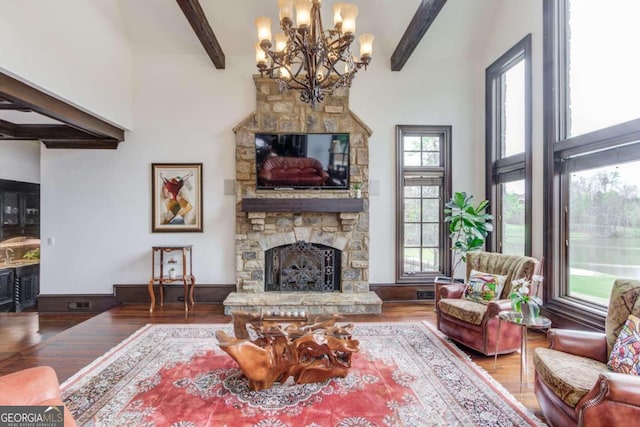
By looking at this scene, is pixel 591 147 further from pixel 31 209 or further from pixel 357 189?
pixel 31 209

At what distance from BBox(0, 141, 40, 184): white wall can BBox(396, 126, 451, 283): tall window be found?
7233mm

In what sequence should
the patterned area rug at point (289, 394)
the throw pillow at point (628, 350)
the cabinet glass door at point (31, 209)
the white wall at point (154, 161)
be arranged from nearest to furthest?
Result: the throw pillow at point (628, 350)
the patterned area rug at point (289, 394)
the white wall at point (154, 161)
the cabinet glass door at point (31, 209)

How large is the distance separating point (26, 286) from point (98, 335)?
4030 millimetres

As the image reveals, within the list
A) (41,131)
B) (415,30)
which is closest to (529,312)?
(415,30)

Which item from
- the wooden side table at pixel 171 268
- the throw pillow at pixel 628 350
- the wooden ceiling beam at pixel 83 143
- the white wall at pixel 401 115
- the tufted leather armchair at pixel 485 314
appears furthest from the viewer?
the white wall at pixel 401 115

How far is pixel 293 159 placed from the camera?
4977 millimetres

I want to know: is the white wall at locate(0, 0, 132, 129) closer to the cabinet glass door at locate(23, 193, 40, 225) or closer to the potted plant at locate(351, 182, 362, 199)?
the cabinet glass door at locate(23, 193, 40, 225)

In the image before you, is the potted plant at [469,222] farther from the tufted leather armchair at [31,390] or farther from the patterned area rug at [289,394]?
the tufted leather armchair at [31,390]

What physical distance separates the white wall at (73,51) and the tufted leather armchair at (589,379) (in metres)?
4.99

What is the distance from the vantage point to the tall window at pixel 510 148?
4.14 meters

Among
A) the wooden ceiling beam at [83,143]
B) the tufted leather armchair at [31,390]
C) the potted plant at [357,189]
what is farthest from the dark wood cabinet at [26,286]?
the potted plant at [357,189]

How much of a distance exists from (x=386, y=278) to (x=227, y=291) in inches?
103

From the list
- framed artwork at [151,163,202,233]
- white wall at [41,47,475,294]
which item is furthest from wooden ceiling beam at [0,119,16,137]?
framed artwork at [151,163,202,233]

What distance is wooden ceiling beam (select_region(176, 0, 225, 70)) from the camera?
12.7ft
